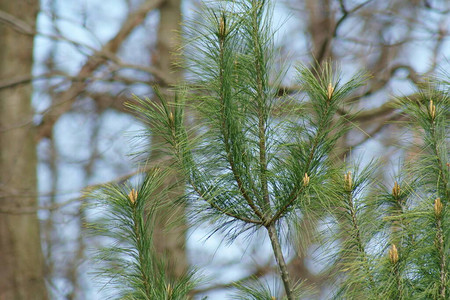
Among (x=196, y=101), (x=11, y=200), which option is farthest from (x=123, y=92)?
(x=196, y=101)

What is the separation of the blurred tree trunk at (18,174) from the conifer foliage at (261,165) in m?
2.85

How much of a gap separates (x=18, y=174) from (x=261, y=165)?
12.4 ft

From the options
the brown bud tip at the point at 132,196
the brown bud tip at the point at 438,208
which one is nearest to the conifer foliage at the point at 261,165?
the brown bud tip at the point at 132,196

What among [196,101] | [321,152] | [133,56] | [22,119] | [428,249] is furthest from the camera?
[133,56]

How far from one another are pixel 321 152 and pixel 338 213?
21cm

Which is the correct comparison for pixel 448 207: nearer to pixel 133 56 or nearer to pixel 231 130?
pixel 231 130

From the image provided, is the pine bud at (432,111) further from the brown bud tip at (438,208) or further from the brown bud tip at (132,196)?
the brown bud tip at (132,196)

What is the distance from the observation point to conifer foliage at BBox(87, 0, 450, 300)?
185cm

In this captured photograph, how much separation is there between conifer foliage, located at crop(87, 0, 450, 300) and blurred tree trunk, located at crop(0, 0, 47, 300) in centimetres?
285

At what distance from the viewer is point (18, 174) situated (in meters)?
5.21

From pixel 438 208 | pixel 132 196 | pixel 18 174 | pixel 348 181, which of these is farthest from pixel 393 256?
pixel 18 174

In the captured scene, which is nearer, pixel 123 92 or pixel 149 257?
pixel 149 257

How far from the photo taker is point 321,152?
1854mm

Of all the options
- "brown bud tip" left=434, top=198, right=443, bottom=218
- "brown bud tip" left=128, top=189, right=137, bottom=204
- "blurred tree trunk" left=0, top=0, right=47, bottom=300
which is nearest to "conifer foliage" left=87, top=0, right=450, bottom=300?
"brown bud tip" left=128, top=189, right=137, bottom=204
